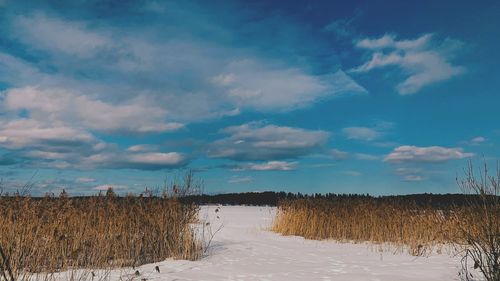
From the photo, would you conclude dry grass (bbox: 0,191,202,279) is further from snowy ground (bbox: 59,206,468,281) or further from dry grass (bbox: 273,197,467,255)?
dry grass (bbox: 273,197,467,255)

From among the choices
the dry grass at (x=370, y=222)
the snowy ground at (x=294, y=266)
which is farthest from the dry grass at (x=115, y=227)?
the dry grass at (x=370, y=222)

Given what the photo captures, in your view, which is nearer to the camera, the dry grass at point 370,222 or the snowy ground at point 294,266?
the snowy ground at point 294,266

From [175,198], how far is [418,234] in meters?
7.91

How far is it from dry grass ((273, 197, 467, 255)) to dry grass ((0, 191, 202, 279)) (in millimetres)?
6474

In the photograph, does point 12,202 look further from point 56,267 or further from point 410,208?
point 410,208

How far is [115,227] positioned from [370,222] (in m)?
9.30

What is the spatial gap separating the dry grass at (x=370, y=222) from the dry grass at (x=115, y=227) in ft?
21.2

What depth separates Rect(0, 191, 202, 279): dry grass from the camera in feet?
27.7

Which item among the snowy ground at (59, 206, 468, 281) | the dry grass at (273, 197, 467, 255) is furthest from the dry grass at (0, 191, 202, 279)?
the dry grass at (273, 197, 467, 255)

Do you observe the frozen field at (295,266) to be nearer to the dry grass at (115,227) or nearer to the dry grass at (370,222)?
the dry grass at (115,227)

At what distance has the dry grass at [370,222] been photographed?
43.5 feet

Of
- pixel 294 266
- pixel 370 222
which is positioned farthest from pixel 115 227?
pixel 370 222

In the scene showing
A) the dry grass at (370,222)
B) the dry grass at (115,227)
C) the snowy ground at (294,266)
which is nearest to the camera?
the snowy ground at (294,266)

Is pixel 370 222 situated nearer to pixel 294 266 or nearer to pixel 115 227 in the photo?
pixel 294 266
